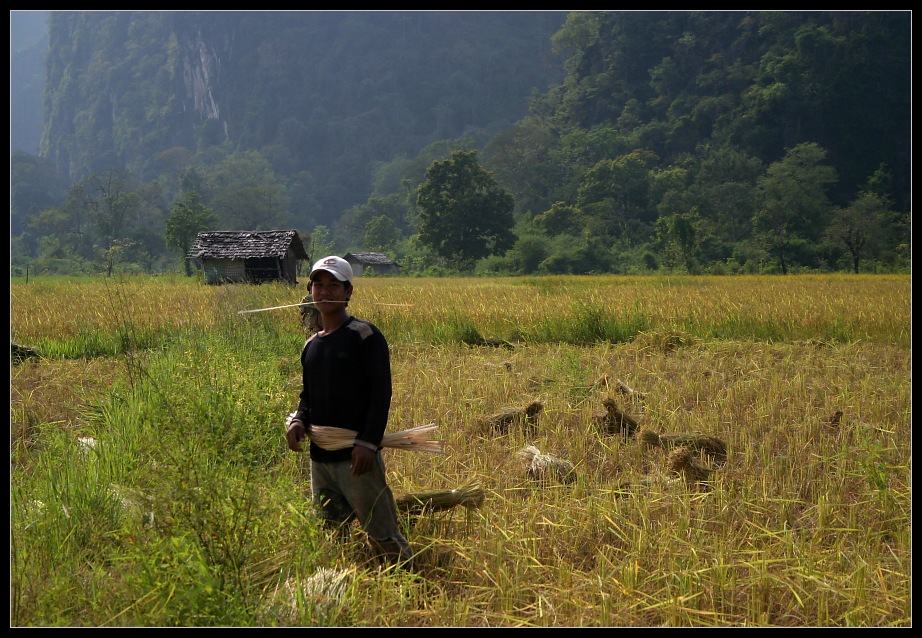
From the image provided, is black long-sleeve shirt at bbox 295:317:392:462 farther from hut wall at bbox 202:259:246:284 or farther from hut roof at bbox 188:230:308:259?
hut wall at bbox 202:259:246:284

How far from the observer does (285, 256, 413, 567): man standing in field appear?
2.90 metres

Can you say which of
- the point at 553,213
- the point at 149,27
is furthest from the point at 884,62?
the point at 149,27

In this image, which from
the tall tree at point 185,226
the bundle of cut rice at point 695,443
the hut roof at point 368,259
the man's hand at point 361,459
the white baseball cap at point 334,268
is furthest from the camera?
the hut roof at point 368,259

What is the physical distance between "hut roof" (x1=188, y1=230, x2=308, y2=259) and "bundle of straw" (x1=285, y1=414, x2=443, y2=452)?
2210 centimetres

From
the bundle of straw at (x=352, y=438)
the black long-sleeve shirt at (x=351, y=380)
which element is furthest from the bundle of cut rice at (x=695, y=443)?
the black long-sleeve shirt at (x=351, y=380)

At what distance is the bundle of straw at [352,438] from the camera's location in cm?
291

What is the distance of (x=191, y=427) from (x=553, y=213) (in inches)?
2003

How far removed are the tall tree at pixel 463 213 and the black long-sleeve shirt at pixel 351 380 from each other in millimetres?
46136

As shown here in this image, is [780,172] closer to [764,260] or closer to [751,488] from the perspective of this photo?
[764,260]

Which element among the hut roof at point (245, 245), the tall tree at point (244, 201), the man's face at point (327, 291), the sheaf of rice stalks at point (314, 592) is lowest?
the sheaf of rice stalks at point (314, 592)

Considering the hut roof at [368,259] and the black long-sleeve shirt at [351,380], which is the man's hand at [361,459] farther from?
the hut roof at [368,259]

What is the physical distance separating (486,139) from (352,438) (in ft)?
363

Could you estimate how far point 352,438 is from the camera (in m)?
2.92

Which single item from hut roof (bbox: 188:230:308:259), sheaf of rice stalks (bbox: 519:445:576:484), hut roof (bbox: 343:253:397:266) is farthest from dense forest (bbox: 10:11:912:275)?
hut roof (bbox: 188:230:308:259)
